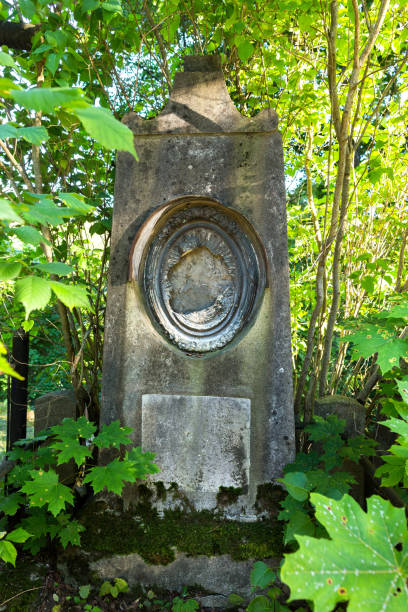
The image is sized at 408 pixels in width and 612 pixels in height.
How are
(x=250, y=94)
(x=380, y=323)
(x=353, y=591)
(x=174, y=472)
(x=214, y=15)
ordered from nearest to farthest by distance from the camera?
(x=353, y=591) → (x=380, y=323) → (x=174, y=472) → (x=214, y=15) → (x=250, y=94)

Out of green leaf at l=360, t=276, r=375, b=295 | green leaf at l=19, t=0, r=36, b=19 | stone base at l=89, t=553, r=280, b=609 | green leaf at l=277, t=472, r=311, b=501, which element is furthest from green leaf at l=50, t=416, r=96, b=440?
green leaf at l=19, t=0, r=36, b=19

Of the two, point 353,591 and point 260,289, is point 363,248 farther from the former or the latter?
point 353,591

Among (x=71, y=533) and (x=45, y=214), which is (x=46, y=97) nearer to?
(x=45, y=214)

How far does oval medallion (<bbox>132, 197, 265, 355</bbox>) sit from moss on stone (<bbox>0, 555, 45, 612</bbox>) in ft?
4.90

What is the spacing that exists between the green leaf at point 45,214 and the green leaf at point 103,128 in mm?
426

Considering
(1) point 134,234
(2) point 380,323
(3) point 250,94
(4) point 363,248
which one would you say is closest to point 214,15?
(3) point 250,94

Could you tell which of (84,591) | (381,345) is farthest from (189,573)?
(381,345)

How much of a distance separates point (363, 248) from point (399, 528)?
10.1ft

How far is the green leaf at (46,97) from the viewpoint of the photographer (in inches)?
36.8

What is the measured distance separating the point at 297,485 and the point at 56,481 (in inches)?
48.0

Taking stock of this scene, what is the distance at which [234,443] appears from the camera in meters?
2.70

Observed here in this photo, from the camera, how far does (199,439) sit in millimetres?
2715

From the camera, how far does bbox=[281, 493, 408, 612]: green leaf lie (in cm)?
123

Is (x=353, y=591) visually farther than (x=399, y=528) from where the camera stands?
No
